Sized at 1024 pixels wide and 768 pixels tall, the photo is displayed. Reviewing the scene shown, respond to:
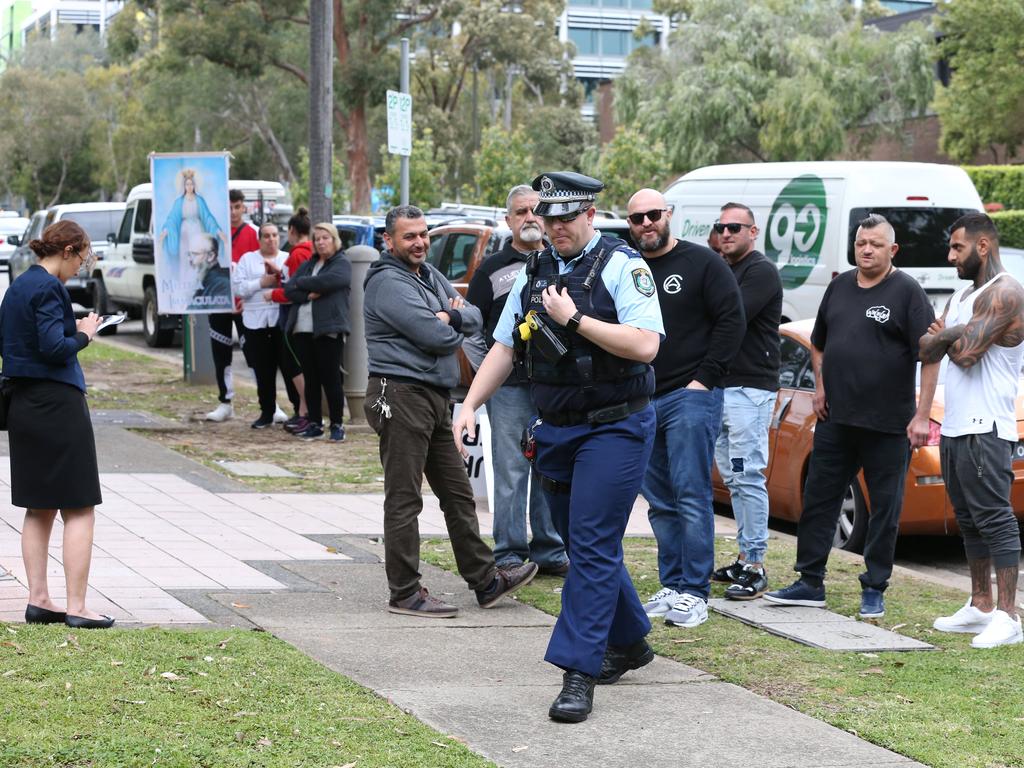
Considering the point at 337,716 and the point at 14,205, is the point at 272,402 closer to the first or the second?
the point at 337,716

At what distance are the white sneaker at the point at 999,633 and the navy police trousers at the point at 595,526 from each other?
202 cm

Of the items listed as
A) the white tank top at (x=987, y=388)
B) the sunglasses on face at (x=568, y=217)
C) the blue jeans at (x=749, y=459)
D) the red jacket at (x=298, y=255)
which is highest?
the sunglasses on face at (x=568, y=217)

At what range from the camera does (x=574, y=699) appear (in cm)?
530

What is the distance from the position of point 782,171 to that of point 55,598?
1240cm

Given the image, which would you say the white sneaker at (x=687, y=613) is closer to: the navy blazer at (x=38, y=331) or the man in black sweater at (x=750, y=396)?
the man in black sweater at (x=750, y=396)

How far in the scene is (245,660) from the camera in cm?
578

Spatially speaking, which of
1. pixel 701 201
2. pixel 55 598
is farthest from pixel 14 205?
pixel 55 598

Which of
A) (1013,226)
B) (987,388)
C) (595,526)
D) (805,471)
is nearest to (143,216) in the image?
(805,471)

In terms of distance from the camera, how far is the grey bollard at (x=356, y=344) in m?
13.9

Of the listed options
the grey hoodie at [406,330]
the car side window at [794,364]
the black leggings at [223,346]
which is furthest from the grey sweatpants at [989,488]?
the black leggings at [223,346]

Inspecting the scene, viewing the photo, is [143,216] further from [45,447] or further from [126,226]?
[45,447]

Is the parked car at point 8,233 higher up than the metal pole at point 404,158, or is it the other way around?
the metal pole at point 404,158

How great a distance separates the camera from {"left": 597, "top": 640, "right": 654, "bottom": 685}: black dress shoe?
19.1ft

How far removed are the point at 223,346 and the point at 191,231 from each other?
1.34 m
